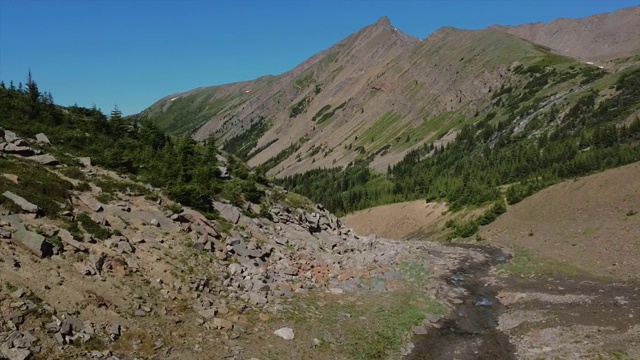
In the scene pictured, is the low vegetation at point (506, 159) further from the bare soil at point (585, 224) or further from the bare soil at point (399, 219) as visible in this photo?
the bare soil at point (585, 224)

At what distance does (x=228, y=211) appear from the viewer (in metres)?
39.1

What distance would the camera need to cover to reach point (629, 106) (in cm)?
11200

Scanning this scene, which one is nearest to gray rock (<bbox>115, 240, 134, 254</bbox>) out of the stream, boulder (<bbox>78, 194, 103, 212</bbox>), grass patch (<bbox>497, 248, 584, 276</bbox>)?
boulder (<bbox>78, 194, 103, 212</bbox>)

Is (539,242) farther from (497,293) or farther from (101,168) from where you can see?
(101,168)

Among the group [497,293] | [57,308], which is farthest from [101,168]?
[497,293]

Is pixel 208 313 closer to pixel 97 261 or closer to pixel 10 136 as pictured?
pixel 97 261

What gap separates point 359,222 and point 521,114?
238 ft

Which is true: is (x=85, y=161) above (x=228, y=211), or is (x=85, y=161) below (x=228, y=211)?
above

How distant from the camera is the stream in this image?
84.4 feet

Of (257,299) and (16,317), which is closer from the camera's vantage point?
(16,317)

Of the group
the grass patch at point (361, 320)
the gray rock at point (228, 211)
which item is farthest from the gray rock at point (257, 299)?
the gray rock at point (228, 211)

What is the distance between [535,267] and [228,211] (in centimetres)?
3204

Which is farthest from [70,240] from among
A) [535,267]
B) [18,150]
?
[535,267]

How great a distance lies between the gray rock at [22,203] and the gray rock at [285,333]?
14.8 m
